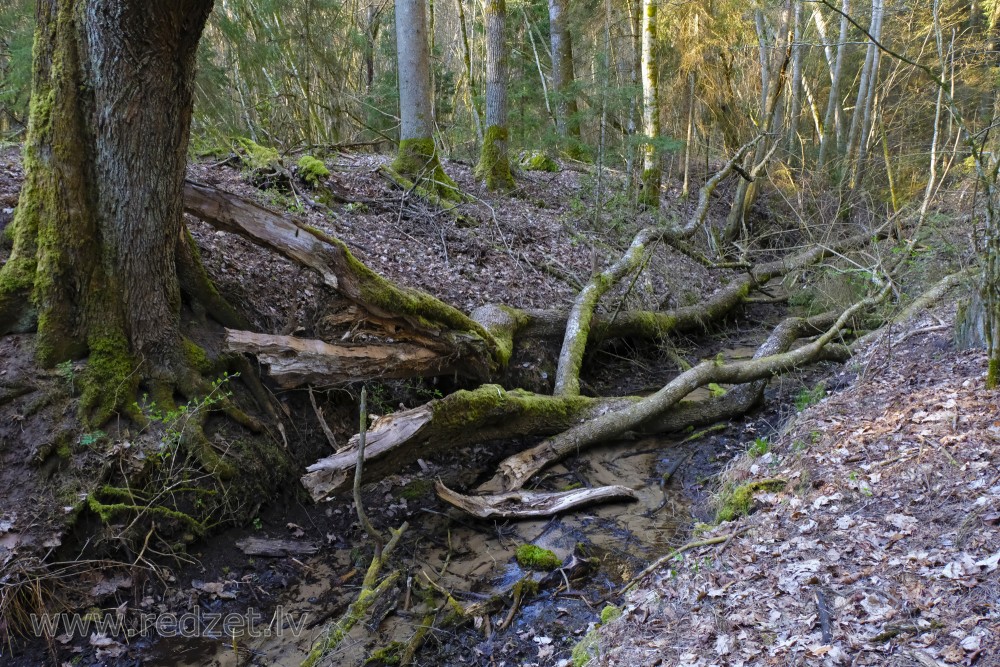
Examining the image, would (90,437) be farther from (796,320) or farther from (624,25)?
(624,25)

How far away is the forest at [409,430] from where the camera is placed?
3.77m

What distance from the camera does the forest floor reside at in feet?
10.3

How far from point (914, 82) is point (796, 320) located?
10882 mm

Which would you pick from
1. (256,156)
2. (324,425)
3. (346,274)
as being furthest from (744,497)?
(256,156)

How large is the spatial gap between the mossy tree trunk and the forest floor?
412mm

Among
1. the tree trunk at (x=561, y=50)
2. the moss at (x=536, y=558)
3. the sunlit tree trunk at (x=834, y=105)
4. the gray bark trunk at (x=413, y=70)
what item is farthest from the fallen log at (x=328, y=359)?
the sunlit tree trunk at (x=834, y=105)

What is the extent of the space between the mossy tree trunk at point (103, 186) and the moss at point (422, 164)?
5620 millimetres

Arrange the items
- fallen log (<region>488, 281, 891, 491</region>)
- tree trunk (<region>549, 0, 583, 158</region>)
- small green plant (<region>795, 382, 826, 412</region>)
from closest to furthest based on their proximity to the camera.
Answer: fallen log (<region>488, 281, 891, 491</region>), small green plant (<region>795, 382, 826, 412</region>), tree trunk (<region>549, 0, 583, 158</region>)

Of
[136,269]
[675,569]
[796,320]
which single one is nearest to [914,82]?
[796,320]

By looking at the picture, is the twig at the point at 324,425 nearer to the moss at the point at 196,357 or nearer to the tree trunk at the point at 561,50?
the moss at the point at 196,357

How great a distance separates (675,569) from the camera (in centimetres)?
418

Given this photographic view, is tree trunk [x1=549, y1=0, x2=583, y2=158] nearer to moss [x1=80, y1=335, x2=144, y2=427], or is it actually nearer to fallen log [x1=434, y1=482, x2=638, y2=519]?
fallen log [x1=434, y1=482, x2=638, y2=519]

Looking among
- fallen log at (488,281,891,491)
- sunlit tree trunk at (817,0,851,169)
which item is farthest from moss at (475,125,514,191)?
sunlit tree trunk at (817,0,851,169)

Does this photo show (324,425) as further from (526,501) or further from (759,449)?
(759,449)
